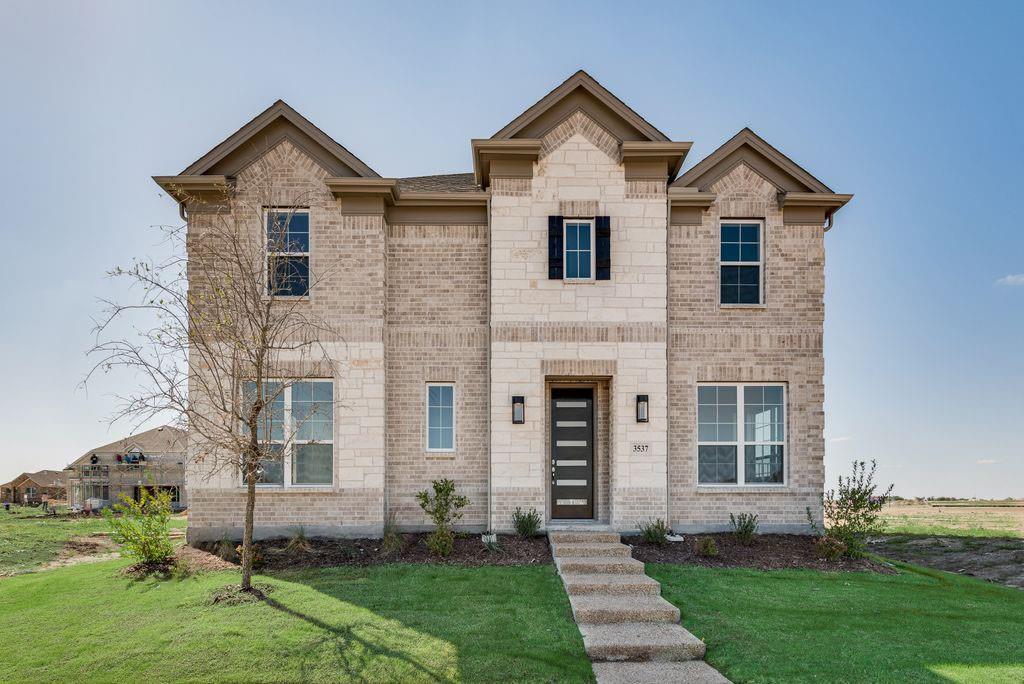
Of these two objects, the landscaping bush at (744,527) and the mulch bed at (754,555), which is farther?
the landscaping bush at (744,527)

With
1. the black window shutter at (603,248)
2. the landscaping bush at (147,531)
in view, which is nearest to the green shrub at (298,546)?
the landscaping bush at (147,531)

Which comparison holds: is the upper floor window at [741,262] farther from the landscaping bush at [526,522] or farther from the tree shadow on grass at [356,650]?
the tree shadow on grass at [356,650]

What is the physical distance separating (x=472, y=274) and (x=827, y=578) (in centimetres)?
792

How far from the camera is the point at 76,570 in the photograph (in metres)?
11.0

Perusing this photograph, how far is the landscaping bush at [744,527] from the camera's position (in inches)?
461

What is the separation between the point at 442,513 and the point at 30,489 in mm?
22716

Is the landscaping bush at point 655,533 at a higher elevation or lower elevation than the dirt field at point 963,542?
higher

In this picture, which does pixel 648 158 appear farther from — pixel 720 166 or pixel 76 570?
pixel 76 570

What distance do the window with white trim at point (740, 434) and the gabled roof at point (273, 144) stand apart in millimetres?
7859

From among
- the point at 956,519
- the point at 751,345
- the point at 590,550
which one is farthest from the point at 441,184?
the point at 956,519

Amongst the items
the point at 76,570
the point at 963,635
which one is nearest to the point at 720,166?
the point at 963,635

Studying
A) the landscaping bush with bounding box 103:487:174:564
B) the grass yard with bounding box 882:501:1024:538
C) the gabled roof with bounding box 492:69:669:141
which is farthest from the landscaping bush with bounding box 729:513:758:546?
the landscaping bush with bounding box 103:487:174:564

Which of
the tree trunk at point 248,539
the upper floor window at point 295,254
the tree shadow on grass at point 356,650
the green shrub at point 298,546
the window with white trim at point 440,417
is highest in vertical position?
the upper floor window at point 295,254

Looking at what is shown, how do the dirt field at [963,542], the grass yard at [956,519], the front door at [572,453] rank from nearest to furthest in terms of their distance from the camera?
the dirt field at [963,542], the front door at [572,453], the grass yard at [956,519]
